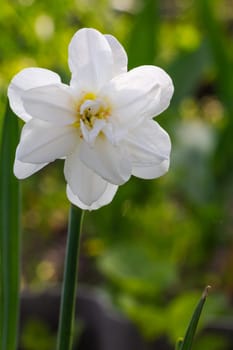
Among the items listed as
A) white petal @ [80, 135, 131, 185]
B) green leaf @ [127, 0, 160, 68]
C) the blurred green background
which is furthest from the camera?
green leaf @ [127, 0, 160, 68]

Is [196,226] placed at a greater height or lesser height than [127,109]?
lesser

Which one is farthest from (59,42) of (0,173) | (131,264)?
(0,173)

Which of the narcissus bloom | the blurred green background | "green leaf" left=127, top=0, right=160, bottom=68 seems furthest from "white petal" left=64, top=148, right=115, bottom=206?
"green leaf" left=127, top=0, right=160, bottom=68

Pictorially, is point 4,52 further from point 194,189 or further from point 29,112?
point 29,112

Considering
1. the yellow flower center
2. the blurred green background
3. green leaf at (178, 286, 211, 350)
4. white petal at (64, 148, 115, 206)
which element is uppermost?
the yellow flower center

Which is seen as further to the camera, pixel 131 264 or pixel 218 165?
pixel 218 165

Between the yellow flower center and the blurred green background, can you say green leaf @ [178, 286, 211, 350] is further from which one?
the blurred green background

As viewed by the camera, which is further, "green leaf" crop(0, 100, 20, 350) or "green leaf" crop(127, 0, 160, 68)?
"green leaf" crop(127, 0, 160, 68)
